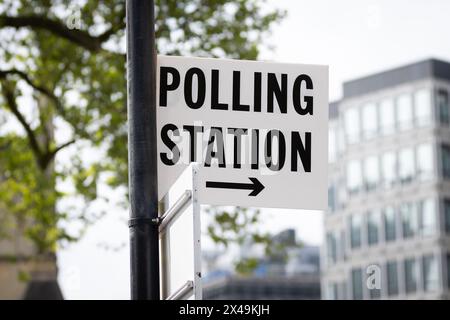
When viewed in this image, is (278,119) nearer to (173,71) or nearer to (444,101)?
(173,71)

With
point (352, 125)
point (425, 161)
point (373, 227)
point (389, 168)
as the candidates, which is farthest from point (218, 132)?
point (352, 125)

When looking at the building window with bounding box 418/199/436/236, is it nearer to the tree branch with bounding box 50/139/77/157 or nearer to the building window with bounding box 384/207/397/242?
the building window with bounding box 384/207/397/242

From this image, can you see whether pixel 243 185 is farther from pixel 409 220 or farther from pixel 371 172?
pixel 371 172

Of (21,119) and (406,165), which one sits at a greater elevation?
(406,165)

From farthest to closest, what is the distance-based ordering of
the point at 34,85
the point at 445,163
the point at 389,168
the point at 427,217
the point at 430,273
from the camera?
the point at 389,168, the point at 445,163, the point at 427,217, the point at 430,273, the point at 34,85

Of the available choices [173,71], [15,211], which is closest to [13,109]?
[15,211]

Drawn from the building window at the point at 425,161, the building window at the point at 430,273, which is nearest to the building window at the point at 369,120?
the building window at the point at 425,161

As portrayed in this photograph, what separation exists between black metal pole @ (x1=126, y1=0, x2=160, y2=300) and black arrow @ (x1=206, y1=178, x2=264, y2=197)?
0.28 m

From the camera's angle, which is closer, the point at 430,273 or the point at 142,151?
the point at 142,151

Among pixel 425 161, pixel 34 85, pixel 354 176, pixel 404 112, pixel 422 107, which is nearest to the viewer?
pixel 34 85

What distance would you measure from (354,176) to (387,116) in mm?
4558

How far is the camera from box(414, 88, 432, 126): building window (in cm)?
7462

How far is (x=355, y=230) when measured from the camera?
79.2 m

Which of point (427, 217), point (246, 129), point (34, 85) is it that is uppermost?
point (34, 85)
